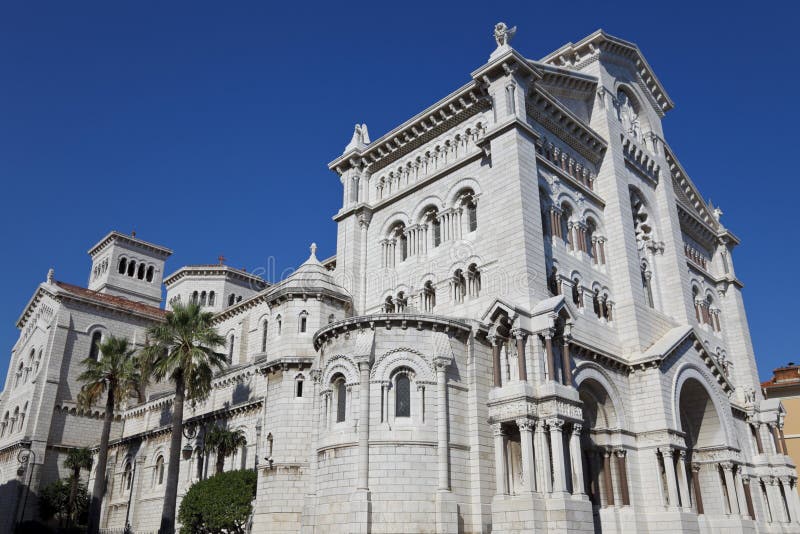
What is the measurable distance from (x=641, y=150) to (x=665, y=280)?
7584 mm

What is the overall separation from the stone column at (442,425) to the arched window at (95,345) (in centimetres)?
3678

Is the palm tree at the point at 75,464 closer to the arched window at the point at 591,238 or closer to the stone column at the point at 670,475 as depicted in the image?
the arched window at the point at 591,238

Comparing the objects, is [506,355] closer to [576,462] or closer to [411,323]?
[411,323]

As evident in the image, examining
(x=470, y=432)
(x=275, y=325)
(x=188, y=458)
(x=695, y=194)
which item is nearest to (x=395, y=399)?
(x=470, y=432)

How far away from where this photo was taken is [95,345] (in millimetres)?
53094

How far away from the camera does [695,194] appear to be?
45.2 m

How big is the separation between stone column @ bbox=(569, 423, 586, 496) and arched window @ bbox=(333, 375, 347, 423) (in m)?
8.29

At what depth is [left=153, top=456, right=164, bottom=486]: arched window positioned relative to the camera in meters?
41.4

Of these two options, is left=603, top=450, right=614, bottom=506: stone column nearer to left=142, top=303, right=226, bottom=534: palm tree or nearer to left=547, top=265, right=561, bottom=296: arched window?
left=547, top=265, right=561, bottom=296: arched window

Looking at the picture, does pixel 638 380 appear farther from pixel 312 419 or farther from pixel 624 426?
pixel 312 419

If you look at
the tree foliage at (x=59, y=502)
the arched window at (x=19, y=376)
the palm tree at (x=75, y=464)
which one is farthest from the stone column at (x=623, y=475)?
the arched window at (x=19, y=376)

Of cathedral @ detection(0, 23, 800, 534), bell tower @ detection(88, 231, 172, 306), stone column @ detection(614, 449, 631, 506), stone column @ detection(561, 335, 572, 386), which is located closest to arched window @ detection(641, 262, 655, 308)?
cathedral @ detection(0, 23, 800, 534)

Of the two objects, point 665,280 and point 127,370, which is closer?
point 665,280

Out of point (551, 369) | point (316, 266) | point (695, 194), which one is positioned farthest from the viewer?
point (695, 194)
